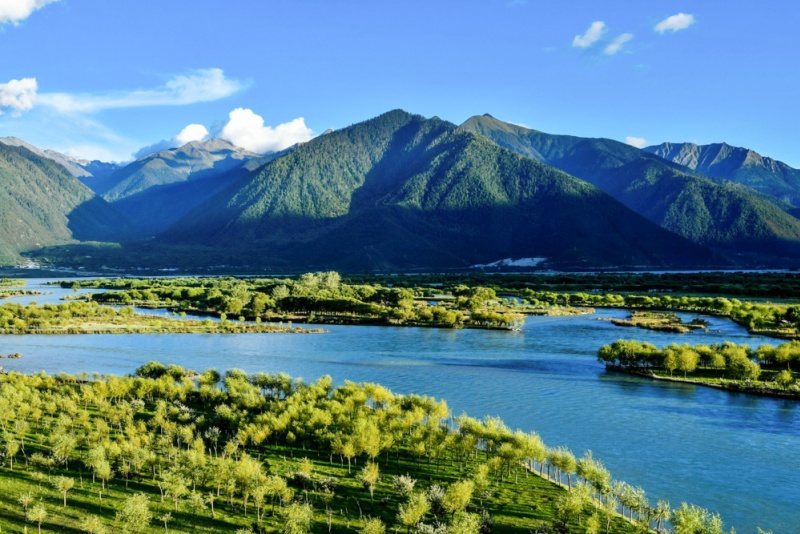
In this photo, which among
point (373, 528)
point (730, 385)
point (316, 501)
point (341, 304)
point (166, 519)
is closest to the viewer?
point (373, 528)

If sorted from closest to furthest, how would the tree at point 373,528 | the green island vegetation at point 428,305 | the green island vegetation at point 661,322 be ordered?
the tree at point 373,528 < the green island vegetation at point 661,322 < the green island vegetation at point 428,305

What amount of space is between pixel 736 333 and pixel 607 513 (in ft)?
309

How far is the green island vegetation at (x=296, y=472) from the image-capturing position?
37.3m

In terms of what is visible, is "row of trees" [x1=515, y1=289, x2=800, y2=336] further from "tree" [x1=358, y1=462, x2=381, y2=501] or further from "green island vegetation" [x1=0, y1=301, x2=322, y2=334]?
"tree" [x1=358, y1=462, x2=381, y2=501]

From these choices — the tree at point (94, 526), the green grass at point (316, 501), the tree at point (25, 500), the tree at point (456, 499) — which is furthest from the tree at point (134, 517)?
the tree at point (456, 499)

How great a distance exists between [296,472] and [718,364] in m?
65.1

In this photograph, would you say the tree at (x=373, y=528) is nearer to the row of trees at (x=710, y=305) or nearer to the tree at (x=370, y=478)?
the tree at (x=370, y=478)

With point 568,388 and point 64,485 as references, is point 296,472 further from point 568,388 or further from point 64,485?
point 568,388

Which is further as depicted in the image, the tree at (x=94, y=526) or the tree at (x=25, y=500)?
the tree at (x=25, y=500)

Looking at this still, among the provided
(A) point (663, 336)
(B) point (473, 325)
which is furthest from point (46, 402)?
(A) point (663, 336)

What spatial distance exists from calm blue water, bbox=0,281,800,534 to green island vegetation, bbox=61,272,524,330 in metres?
9.65

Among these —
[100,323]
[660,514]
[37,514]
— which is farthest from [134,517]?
[100,323]

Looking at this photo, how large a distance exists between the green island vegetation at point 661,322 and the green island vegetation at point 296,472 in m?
77.0

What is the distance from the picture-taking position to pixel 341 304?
157 m
